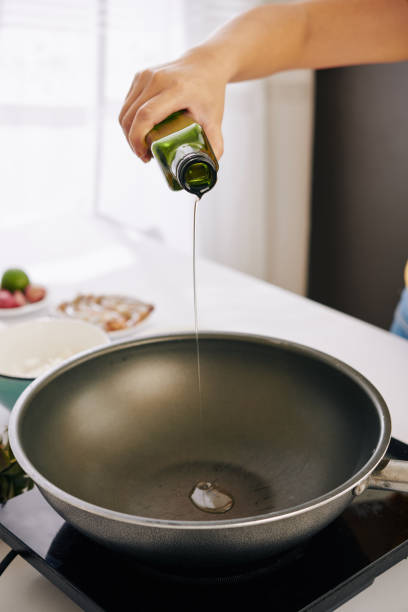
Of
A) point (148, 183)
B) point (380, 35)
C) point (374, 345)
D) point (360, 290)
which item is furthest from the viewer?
point (360, 290)

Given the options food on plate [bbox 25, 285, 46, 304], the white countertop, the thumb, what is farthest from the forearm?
food on plate [bbox 25, 285, 46, 304]

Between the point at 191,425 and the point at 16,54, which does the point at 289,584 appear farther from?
the point at 16,54

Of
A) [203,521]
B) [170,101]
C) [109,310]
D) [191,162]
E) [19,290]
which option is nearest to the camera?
[203,521]

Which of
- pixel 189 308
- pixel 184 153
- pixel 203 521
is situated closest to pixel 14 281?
pixel 189 308

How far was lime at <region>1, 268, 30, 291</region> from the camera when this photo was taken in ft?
4.67

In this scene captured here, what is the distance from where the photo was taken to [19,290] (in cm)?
143

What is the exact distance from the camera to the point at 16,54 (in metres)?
2.28

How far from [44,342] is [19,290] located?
0.31 metres

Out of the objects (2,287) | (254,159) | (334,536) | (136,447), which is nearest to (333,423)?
(334,536)

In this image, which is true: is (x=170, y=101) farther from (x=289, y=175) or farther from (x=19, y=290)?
(x=289, y=175)

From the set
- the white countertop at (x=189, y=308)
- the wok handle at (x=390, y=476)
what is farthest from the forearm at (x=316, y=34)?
the wok handle at (x=390, y=476)

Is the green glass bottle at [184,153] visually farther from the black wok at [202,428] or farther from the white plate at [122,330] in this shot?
the white plate at [122,330]

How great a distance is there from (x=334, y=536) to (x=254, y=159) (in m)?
2.28

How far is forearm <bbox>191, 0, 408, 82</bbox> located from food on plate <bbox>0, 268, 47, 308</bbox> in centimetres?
61
